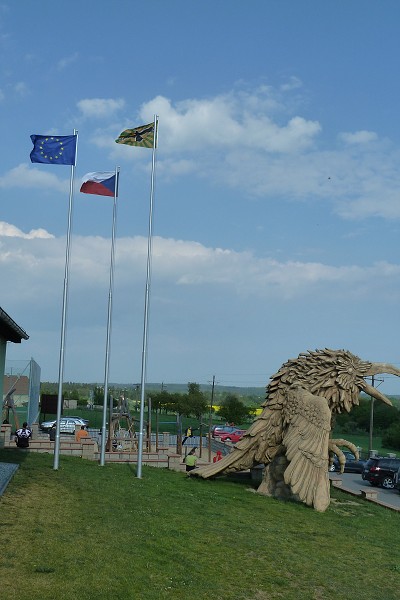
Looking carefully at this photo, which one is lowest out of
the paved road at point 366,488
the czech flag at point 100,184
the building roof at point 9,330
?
the paved road at point 366,488

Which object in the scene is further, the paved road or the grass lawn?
the paved road

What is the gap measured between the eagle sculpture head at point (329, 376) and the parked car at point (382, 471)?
12.2 meters

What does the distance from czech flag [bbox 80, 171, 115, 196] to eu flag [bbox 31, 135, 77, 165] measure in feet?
3.40

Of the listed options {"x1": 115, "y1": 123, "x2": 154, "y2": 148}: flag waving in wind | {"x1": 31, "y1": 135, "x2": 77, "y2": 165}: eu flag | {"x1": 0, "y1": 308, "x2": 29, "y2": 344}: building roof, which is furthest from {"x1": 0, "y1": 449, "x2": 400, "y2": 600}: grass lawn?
{"x1": 115, "y1": 123, "x2": 154, "y2": 148}: flag waving in wind

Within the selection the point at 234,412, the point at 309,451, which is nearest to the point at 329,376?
the point at 309,451

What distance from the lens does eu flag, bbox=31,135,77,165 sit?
20.0 m

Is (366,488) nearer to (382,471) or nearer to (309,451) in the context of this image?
(382,471)

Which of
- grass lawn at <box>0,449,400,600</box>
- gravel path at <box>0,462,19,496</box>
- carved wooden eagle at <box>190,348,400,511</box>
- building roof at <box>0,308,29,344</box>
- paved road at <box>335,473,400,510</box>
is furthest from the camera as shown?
paved road at <box>335,473,400,510</box>

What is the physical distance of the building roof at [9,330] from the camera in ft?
55.2

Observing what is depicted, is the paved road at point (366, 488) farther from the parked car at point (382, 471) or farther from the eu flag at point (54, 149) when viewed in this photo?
the eu flag at point (54, 149)

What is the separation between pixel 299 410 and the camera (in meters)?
18.8

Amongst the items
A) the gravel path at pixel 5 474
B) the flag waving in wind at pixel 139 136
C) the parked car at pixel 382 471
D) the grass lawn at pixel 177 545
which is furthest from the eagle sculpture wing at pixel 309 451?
the parked car at pixel 382 471

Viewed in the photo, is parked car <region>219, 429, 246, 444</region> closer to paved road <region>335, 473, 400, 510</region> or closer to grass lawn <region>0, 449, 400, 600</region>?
paved road <region>335, 473, 400, 510</region>

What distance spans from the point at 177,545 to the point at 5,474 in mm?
5852
